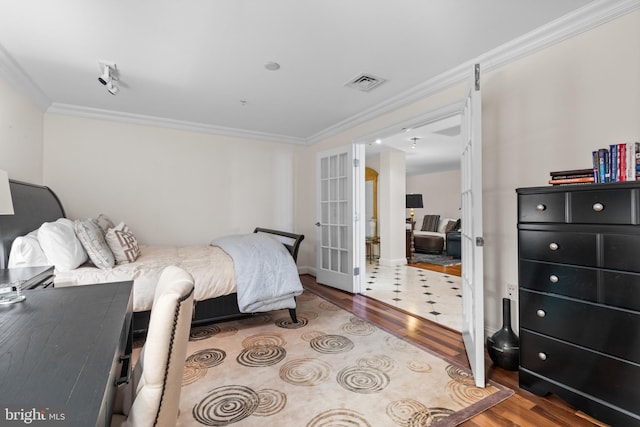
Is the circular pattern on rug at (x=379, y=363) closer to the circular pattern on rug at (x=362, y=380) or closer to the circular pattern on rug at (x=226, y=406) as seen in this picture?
the circular pattern on rug at (x=362, y=380)

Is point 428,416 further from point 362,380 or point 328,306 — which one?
point 328,306

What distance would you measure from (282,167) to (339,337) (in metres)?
3.27

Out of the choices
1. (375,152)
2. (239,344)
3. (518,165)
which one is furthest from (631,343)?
(375,152)

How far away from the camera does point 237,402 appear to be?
178 cm

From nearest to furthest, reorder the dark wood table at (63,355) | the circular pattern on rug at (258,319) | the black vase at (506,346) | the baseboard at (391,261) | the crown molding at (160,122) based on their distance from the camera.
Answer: the dark wood table at (63,355) → the black vase at (506,346) → the circular pattern on rug at (258,319) → the crown molding at (160,122) → the baseboard at (391,261)

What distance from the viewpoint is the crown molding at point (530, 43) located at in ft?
5.99

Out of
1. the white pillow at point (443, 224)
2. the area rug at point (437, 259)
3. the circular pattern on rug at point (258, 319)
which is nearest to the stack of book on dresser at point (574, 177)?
the circular pattern on rug at point (258, 319)

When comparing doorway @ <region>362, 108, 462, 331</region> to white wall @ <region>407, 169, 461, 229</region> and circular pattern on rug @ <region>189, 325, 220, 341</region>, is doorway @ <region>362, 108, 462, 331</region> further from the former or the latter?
circular pattern on rug @ <region>189, 325, 220, 341</region>

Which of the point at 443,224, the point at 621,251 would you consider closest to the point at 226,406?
the point at 621,251

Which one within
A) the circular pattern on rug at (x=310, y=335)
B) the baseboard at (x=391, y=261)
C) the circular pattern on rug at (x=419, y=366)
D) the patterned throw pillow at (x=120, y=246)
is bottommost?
the circular pattern on rug at (x=419, y=366)

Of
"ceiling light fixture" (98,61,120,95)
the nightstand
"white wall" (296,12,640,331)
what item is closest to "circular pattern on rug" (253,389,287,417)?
the nightstand

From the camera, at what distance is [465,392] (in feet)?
6.14

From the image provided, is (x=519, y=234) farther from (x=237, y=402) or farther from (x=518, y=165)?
(x=237, y=402)

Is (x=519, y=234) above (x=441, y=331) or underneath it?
above
